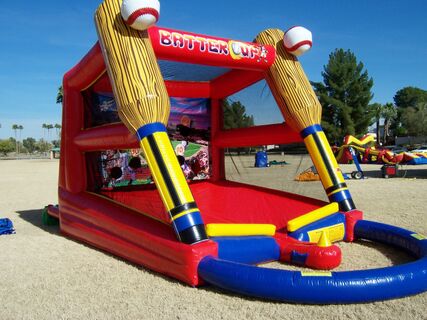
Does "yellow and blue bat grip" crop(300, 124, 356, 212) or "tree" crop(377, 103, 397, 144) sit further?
"tree" crop(377, 103, 397, 144)

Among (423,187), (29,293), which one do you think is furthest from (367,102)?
(29,293)

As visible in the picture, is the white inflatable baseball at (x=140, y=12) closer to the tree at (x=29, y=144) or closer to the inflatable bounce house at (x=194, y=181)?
the inflatable bounce house at (x=194, y=181)

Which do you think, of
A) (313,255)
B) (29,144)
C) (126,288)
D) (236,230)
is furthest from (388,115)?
(29,144)

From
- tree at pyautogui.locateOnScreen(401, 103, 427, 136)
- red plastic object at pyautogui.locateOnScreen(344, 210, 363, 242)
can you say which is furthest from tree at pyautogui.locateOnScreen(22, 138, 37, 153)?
red plastic object at pyautogui.locateOnScreen(344, 210, 363, 242)

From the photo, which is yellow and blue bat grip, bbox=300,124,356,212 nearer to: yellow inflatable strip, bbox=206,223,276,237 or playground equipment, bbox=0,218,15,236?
yellow inflatable strip, bbox=206,223,276,237

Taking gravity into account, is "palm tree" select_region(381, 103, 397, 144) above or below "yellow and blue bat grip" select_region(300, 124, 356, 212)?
above

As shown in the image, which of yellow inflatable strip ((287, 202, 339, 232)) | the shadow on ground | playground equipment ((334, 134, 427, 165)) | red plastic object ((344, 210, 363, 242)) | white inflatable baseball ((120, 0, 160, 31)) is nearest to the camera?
white inflatable baseball ((120, 0, 160, 31))

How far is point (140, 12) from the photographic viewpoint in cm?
339

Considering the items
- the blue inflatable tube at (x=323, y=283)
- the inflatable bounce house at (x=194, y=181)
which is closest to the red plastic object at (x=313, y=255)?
the inflatable bounce house at (x=194, y=181)

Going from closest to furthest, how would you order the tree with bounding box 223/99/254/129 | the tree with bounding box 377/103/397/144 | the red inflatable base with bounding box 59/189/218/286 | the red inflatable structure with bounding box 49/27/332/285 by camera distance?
1. the red inflatable base with bounding box 59/189/218/286
2. the red inflatable structure with bounding box 49/27/332/285
3. the tree with bounding box 223/99/254/129
4. the tree with bounding box 377/103/397/144

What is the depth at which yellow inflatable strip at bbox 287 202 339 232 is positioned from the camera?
3.70 metres

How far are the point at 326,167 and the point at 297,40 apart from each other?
147cm

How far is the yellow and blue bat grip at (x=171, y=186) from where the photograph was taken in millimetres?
3027

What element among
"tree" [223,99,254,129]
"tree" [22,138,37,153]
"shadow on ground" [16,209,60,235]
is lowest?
"shadow on ground" [16,209,60,235]
